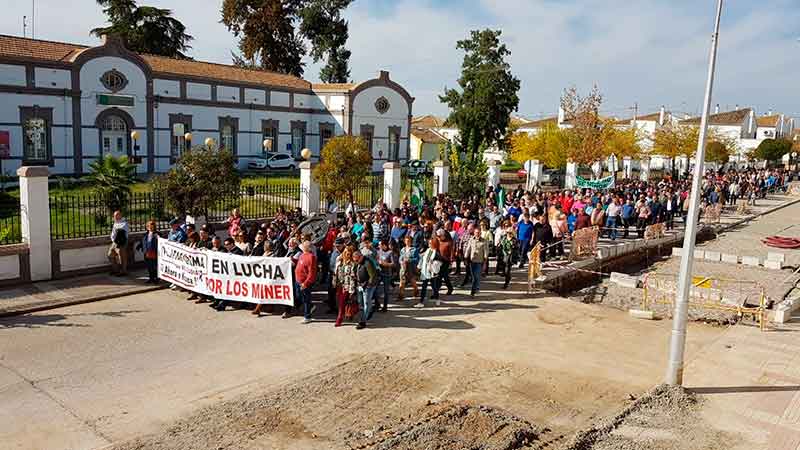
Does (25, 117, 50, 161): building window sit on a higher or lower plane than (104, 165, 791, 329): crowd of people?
higher

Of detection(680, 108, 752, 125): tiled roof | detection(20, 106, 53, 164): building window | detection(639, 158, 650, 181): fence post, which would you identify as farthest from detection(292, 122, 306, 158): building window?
detection(680, 108, 752, 125): tiled roof

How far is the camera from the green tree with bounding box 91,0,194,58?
5078cm

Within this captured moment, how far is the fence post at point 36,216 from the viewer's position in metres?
13.4

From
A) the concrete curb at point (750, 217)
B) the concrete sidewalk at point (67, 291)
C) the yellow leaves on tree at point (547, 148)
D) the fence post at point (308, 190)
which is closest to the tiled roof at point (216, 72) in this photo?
the yellow leaves on tree at point (547, 148)

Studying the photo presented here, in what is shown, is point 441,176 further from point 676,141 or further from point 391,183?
point 676,141

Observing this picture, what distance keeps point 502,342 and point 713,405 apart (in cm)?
352

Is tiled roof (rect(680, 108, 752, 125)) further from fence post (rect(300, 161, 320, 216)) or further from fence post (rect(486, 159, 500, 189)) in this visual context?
fence post (rect(300, 161, 320, 216))

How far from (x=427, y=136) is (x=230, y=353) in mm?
57001

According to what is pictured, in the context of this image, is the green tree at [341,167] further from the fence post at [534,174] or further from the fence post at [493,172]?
the fence post at [534,174]

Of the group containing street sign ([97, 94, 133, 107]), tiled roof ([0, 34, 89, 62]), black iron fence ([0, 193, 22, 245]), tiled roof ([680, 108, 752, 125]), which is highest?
tiled roof ([680, 108, 752, 125])

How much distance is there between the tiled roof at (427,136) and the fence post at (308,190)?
4511 centimetres

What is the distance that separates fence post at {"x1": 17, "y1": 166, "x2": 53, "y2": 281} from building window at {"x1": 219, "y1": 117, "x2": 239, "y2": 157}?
24466 mm

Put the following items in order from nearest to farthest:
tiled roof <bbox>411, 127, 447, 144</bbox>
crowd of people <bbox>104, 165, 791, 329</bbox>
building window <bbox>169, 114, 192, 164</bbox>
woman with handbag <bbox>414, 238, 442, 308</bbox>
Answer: crowd of people <bbox>104, 165, 791, 329</bbox>
woman with handbag <bbox>414, 238, 442, 308</bbox>
building window <bbox>169, 114, 192, 164</bbox>
tiled roof <bbox>411, 127, 447, 144</bbox>

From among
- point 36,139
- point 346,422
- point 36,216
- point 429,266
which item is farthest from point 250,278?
point 36,139
